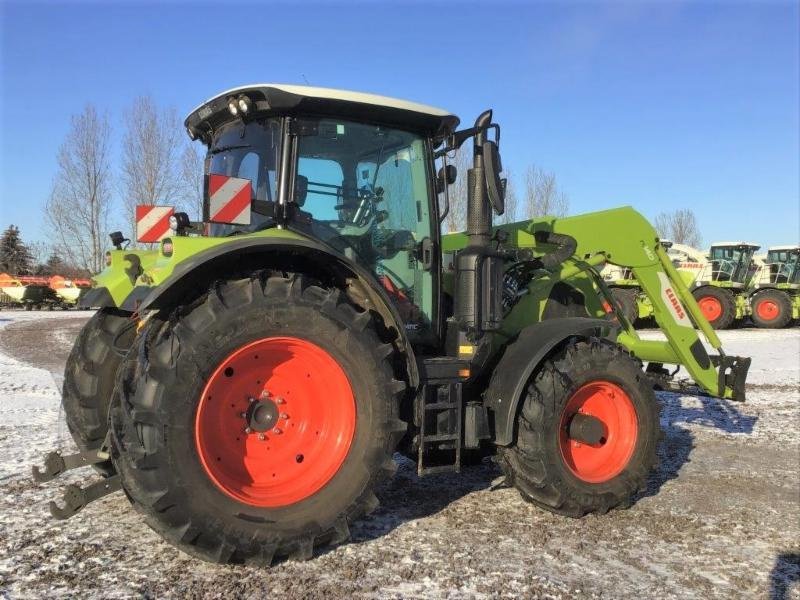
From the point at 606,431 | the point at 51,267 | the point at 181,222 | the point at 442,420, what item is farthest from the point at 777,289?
the point at 51,267

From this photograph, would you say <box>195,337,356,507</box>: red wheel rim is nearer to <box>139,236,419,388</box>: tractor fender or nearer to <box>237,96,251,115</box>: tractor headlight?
<box>139,236,419,388</box>: tractor fender

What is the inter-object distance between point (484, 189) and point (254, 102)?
1.40m

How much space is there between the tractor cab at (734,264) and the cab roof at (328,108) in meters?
21.6

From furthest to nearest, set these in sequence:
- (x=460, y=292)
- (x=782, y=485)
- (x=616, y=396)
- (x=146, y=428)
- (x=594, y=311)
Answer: (x=594, y=311), (x=782, y=485), (x=616, y=396), (x=460, y=292), (x=146, y=428)

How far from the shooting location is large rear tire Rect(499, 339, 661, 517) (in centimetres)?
392

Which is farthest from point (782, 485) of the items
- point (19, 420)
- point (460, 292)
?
point (19, 420)

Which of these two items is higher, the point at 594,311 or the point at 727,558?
the point at 594,311

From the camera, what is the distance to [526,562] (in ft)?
10.8

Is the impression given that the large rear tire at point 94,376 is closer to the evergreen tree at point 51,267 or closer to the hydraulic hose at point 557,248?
the hydraulic hose at point 557,248

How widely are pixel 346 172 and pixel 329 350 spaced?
1.20m

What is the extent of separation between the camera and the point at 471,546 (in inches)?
137

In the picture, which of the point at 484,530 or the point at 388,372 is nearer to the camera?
the point at 388,372

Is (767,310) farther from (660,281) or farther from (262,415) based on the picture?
(262,415)

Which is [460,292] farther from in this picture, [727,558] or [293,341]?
[727,558]
